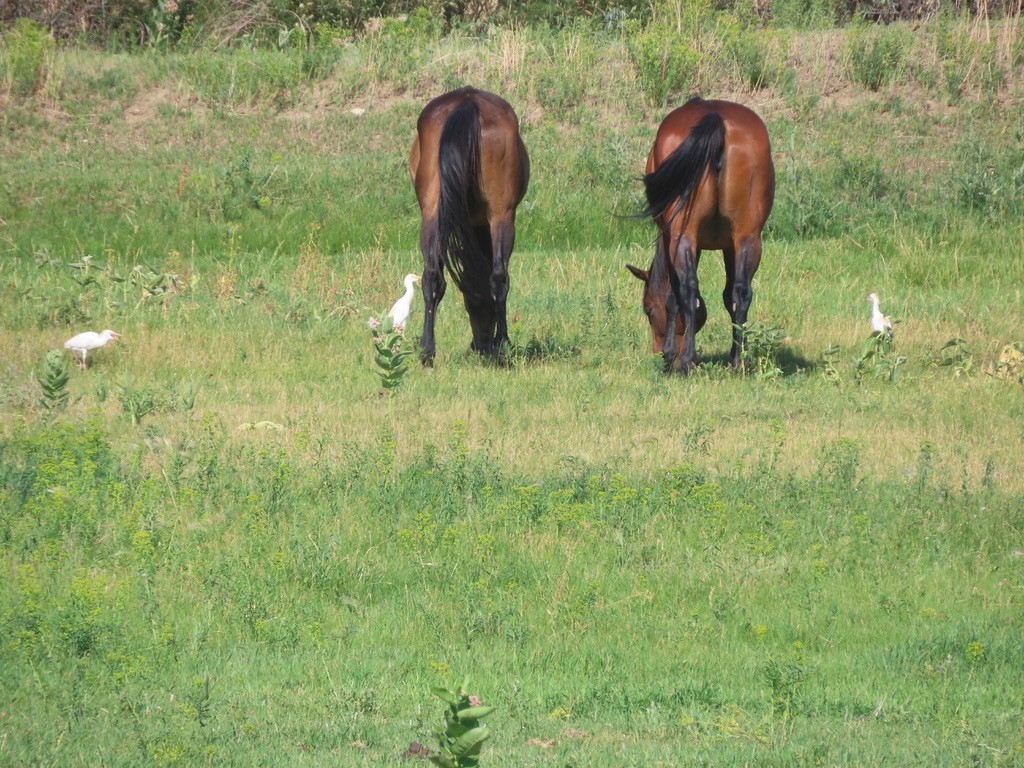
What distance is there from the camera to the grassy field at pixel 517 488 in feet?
18.6

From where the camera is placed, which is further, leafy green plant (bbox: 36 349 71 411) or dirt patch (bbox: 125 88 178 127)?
dirt patch (bbox: 125 88 178 127)

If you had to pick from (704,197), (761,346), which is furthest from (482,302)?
(761,346)

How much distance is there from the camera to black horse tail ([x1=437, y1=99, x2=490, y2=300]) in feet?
37.3

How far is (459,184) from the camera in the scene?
11.4 meters

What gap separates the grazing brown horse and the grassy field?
0.71 m

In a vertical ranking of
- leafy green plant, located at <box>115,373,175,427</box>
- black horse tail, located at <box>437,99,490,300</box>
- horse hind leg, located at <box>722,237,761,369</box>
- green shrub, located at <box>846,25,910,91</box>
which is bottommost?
leafy green plant, located at <box>115,373,175,427</box>

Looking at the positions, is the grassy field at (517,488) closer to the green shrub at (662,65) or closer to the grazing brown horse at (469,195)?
the grazing brown horse at (469,195)

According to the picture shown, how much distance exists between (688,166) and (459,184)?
1901 millimetres

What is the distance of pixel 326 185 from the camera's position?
19.1 metres

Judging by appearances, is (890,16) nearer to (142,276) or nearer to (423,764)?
(142,276)

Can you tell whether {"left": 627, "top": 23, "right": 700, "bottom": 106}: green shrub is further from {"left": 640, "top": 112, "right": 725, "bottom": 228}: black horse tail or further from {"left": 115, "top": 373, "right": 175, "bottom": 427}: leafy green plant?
{"left": 115, "top": 373, "right": 175, "bottom": 427}: leafy green plant

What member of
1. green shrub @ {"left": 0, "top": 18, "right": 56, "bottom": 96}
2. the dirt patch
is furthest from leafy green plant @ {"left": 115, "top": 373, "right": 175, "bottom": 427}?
green shrub @ {"left": 0, "top": 18, "right": 56, "bottom": 96}

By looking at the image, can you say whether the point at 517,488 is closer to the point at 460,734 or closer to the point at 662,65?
the point at 460,734

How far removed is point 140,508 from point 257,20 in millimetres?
20751
